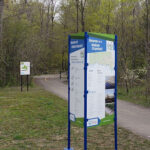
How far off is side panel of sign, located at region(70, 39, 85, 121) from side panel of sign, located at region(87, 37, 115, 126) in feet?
0.60

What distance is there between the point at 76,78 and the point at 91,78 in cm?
37

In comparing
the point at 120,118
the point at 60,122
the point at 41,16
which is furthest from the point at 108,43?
the point at 41,16

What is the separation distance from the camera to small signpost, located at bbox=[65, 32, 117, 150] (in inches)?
178

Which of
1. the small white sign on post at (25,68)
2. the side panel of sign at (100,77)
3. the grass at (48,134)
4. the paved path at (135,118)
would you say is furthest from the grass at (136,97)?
the side panel of sign at (100,77)

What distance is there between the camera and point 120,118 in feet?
28.2

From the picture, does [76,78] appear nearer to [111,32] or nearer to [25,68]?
[25,68]

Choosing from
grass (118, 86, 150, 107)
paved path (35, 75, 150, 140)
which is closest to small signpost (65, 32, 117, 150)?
paved path (35, 75, 150, 140)

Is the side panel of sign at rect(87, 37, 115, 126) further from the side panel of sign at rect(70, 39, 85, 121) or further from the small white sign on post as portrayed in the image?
the small white sign on post

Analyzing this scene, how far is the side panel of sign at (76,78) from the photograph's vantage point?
4672 mm

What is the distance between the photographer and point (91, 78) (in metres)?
4.55

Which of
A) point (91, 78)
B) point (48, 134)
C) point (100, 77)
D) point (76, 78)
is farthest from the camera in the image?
point (48, 134)

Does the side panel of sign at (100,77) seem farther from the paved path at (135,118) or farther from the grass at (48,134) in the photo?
the paved path at (135,118)

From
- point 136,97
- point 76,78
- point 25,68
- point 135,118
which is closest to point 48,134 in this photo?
point 76,78

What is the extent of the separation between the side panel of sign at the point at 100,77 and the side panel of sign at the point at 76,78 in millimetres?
182
